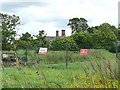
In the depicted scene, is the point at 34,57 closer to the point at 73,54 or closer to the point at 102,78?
the point at 102,78

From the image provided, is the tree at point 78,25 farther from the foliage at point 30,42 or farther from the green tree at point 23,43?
the green tree at point 23,43

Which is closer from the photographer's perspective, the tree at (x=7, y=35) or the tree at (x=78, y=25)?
the tree at (x=7, y=35)

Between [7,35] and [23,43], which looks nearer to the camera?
[7,35]

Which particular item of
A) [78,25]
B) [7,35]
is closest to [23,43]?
[7,35]

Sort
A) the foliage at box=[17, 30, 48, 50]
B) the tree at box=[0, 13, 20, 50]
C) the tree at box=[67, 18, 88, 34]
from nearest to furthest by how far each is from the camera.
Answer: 1. the tree at box=[0, 13, 20, 50]
2. the foliage at box=[17, 30, 48, 50]
3. the tree at box=[67, 18, 88, 34]

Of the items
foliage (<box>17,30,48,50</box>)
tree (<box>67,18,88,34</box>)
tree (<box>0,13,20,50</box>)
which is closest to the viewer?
tree (<box>0,13,20,50</box>)

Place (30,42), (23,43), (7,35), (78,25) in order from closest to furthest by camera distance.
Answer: (7,35)
(23,43)
(30,42)
(78,25)

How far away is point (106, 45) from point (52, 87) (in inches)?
586

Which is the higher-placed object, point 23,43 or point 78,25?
point 78,25

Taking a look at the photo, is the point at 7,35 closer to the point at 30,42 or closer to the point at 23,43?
the point at 23,43

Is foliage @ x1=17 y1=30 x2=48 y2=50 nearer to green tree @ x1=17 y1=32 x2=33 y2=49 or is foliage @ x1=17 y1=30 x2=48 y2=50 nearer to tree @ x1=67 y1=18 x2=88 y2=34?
green tree @ x1=17 y1=32 x2=33 y2=49

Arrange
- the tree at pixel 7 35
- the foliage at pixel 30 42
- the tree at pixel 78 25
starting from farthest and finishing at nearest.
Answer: the tree at pixel 78 25
the foliage at pixel 30 42
the tree at pixel 7 35

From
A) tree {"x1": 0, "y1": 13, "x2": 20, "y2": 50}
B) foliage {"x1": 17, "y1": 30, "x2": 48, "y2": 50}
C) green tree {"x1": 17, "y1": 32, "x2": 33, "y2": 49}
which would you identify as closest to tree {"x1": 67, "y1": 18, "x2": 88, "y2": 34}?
foliage {"x1": 17, "y1": 30, "x2": 48, "y2": 50}

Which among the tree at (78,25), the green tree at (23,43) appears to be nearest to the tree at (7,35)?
Result: the green tree at (23,43)
